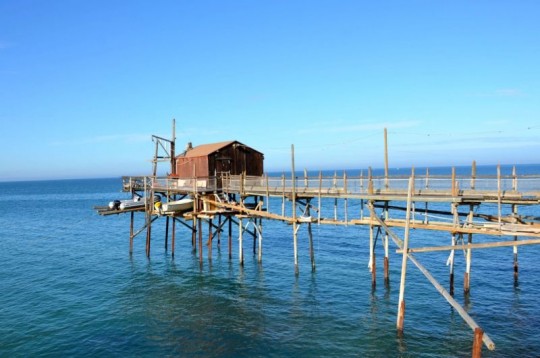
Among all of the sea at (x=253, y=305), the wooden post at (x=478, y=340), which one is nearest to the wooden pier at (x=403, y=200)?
the wooden post at (x=478, y=340)

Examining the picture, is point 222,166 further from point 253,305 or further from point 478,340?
point 478,340

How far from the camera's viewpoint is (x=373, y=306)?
922 inches

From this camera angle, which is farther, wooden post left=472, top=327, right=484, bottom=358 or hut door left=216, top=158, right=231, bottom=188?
hut door left=216, top=158, right=231, bottom=188

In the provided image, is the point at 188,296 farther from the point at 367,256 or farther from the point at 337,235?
the point at 337,235

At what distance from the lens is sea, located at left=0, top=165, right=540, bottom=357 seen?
1898 centimetres

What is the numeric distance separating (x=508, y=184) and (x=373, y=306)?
9.25 m

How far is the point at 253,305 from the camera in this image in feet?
79.9

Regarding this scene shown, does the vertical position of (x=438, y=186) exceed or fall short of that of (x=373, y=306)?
it exceeds it

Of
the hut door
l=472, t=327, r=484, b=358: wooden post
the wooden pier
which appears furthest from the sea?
the hut door

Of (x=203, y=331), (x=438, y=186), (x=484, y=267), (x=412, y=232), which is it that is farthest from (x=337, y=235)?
(x=203, y=331)

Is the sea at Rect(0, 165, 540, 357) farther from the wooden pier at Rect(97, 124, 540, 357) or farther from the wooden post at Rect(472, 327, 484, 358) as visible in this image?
the wooden post at Rect(472, 327, 484, 358)

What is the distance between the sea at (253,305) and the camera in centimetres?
1898

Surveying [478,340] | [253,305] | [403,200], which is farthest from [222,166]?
[478,340]

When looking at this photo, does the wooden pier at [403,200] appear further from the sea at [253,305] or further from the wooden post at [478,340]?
the sea at [253,305]
